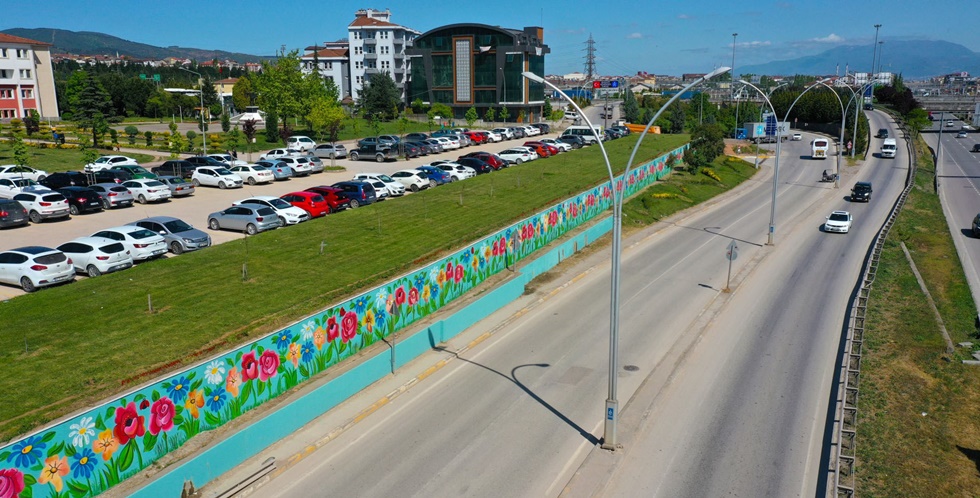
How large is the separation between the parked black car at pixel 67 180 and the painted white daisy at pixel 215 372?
32493 millimetres

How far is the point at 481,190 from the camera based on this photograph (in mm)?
46719

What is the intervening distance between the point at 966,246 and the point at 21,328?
1852 inches

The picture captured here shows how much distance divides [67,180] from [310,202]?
16650 millimetres

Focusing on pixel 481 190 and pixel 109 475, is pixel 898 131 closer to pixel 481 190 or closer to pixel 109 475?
pixel 481 190

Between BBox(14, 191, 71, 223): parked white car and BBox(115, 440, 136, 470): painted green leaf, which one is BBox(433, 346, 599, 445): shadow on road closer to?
BBox(115, 440, 136, 470): painted green leaf

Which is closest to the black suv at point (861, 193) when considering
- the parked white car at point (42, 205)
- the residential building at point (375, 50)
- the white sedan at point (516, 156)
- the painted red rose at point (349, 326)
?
the white sedan at point (516, 156)

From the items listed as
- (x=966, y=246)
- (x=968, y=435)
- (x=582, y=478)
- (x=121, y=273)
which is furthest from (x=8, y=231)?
(x=966, y=246)

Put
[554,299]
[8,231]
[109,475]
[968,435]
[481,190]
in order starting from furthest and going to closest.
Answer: [481,190] < [8,231] < [554,299] < [968,435] < [109,475]

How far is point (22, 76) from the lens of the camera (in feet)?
300

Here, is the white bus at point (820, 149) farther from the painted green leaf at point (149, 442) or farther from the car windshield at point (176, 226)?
the painted green leaf at point (149, 442)

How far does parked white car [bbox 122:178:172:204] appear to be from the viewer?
40.1 meters

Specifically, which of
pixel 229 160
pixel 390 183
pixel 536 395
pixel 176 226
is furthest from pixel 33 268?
pixel 229 160

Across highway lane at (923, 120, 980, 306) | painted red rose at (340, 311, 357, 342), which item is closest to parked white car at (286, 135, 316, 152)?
painted red rose at (340, 311, 357, 342)

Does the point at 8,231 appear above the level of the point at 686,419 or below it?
above
